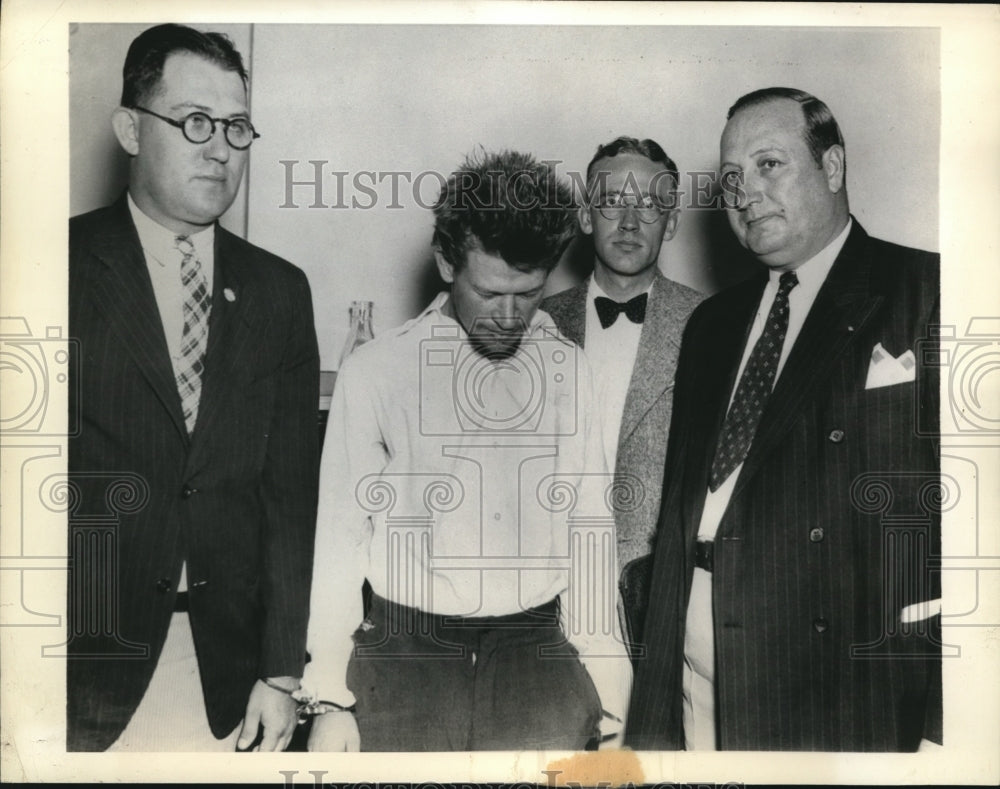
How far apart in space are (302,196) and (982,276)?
1.64 metres

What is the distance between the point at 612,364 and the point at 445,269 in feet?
1.49

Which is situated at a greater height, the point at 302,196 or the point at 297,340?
the point at 302,196

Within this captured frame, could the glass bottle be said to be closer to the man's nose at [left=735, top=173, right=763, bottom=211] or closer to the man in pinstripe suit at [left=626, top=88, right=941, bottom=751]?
the man in pinstripe suit at [left=626, top=88, right=941, bottom=751]

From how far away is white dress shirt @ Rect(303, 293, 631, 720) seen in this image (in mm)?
2254

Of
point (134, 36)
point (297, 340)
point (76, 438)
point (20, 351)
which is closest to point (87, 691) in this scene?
point (76, 438)

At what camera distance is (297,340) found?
2260mm

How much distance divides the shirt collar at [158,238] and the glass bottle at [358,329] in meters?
0.36

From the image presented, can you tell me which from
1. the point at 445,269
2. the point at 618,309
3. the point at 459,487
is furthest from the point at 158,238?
the point at 618,309

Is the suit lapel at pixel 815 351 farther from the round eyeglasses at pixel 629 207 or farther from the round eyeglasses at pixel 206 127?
the round eyeglasses at pixel 206 127

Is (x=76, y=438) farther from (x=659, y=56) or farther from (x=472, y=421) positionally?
(x=659, y=56)

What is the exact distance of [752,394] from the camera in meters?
2.21

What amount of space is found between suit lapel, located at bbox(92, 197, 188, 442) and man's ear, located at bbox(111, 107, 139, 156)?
0.12m

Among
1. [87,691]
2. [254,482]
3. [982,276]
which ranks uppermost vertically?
[982,276]

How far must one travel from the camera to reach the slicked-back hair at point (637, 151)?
2273 mm
